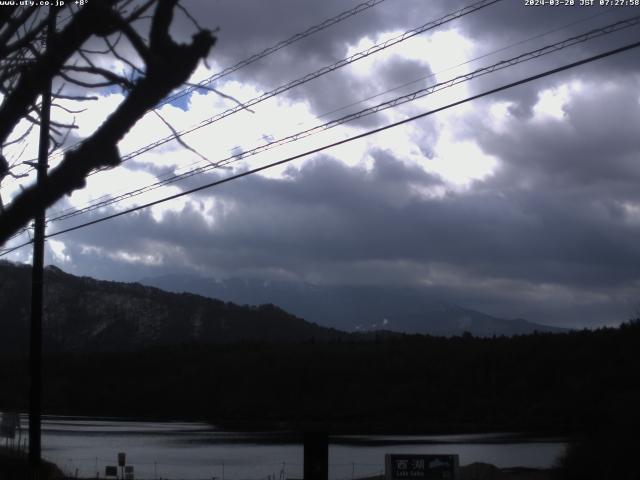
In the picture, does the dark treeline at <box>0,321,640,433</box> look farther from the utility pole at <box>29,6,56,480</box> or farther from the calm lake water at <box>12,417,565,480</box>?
the utility pole at <box>29,6,56,480</box>

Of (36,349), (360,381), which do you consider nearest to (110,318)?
(360,381)

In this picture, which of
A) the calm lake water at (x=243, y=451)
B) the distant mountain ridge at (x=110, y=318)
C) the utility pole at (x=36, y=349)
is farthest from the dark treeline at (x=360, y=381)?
the utility pole at (x=36, y=349)

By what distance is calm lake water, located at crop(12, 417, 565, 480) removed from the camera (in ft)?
101

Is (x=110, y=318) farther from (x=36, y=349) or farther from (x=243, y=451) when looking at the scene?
(x=36, y=349)

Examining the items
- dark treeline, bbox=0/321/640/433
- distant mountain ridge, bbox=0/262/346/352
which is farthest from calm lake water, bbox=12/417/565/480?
distant mountain ridge, bbox=0/262/346/352

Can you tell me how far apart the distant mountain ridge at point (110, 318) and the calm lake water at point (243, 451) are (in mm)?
87550

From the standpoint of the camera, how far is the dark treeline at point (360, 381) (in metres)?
68.8

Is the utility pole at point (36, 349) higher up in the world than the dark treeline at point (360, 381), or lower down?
higher up

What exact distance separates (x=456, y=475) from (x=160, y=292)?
135 meters

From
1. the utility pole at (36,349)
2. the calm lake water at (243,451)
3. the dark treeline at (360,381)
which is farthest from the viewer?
the dark treeline at (360,381)

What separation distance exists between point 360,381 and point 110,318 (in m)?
67.6

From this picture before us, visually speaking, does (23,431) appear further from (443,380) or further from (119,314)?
(119,314)

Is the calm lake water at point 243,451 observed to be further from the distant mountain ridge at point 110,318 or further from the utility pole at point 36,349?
the distant mountain ridge at point 110,318

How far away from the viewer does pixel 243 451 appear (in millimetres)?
40406
